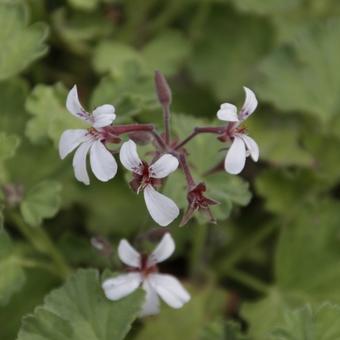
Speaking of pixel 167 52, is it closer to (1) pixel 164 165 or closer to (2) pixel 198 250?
(2) pixel 198 250

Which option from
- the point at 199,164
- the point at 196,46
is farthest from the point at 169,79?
the point at 199,164

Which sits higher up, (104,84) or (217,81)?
(217,81)

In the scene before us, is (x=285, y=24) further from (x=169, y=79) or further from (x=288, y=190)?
(x=288, y=190)

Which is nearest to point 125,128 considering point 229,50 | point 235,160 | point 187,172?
point 187,172

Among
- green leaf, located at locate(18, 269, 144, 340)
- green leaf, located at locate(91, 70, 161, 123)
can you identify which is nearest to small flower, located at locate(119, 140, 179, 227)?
green leaf, located at locate(18, 269, 144, 340)

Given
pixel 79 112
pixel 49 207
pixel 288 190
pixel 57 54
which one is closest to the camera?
pixel 79 112
